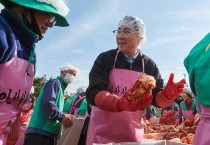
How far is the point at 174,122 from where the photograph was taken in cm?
696

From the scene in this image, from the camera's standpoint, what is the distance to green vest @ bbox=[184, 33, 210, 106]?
125 cm

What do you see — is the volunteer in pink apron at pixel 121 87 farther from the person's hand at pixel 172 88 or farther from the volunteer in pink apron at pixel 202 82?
the volunteer in pink apron at pixel 202 82

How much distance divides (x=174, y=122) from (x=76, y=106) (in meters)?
2.40

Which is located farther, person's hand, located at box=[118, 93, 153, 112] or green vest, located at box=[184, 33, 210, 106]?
person's hand, located at box=[118, 93, 153, 112]

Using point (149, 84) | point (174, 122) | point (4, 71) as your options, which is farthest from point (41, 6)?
point (174, 122)

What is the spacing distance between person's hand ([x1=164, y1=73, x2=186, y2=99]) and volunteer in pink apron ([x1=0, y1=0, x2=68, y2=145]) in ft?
3.36

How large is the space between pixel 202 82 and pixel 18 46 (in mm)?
1175

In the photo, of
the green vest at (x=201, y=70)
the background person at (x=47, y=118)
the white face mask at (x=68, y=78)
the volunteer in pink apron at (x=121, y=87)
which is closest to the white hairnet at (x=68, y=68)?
the white face mask at (x=68, y=78)

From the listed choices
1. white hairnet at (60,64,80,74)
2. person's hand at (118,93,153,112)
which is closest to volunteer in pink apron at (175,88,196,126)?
white hairnet at (60,64,80,74)

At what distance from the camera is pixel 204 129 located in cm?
128

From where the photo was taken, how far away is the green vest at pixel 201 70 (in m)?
1.25

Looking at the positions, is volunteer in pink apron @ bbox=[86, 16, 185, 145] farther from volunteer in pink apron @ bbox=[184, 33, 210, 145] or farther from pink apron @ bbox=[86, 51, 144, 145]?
volunteer in pink apron @ bbox=[184, 33, 210, 145]

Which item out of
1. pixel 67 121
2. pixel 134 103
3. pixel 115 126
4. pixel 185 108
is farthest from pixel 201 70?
pixel 185 108

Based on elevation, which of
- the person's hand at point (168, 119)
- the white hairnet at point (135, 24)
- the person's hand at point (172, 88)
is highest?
the white hairnet at point (135, 24)
